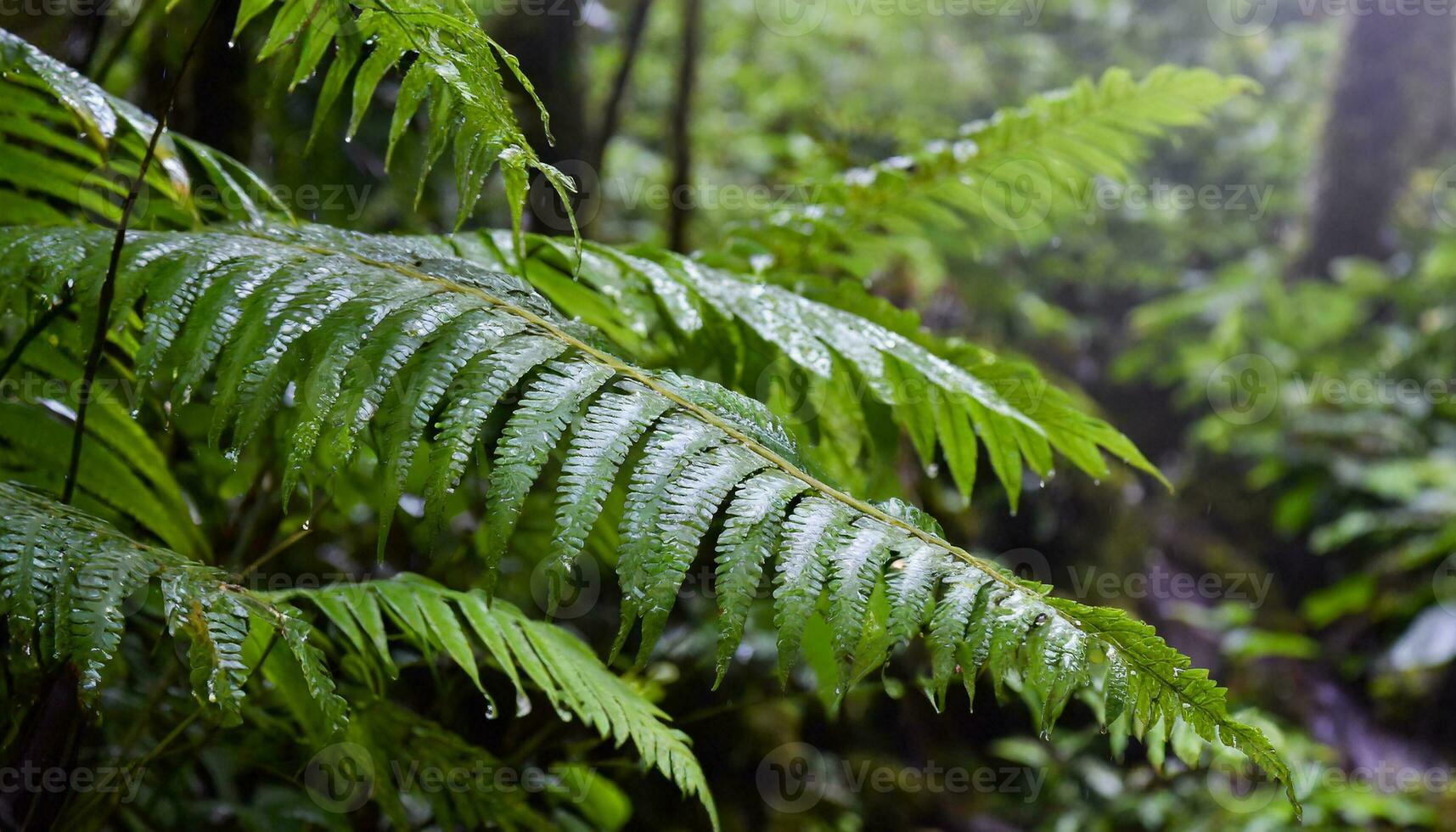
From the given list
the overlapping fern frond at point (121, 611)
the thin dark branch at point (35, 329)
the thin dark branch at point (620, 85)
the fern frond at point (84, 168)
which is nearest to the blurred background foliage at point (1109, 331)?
the thin dark branch at point (620, 85)

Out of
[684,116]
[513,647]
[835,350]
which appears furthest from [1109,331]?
[513,647]

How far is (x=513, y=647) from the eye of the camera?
987 millimetres

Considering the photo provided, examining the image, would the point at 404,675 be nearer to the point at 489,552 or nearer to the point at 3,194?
the point at 3,194

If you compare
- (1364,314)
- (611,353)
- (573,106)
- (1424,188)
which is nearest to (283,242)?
(611,353)

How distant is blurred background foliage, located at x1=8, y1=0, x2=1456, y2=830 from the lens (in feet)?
6.72

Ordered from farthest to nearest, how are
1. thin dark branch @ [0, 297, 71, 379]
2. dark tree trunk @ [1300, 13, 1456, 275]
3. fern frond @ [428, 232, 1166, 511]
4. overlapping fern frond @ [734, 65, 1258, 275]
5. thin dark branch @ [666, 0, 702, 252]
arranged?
1. dark tree trunk @ [1300, 13, 1456, 275]
2. thin dark branch @ [666, 0, 702, 252]
3. overlapping fern frond @ [734, 65, 1258, 275]
4. fern frond @ [428, 232, 1166, 511]
5. thin dark branch @ [0, 297, 71, 379]

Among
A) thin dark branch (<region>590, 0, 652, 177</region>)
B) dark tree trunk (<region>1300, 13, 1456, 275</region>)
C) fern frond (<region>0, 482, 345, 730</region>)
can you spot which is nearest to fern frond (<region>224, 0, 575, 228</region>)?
fern frond (<region>0, 482, 345, 730</region>)

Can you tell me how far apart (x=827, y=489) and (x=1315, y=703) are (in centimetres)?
377

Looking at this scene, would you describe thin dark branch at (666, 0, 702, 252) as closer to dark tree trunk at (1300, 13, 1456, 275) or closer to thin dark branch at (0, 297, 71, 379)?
thin dark branch at (0, 297, 71, 379)

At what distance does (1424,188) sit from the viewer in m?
5.75

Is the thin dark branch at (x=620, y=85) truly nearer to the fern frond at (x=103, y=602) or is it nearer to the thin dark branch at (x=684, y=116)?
the thin dark branch at (x=684, y=116)

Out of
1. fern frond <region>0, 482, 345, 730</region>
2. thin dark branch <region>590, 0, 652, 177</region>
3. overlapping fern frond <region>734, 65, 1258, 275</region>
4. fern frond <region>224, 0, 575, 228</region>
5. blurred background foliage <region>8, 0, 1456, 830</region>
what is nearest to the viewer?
fern frond <region>0, 482, 345, 730</region>

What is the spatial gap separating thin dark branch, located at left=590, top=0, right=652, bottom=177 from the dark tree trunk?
198 inches

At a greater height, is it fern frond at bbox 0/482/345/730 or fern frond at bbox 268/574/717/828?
fern frond at bbox 0/482/345/730
